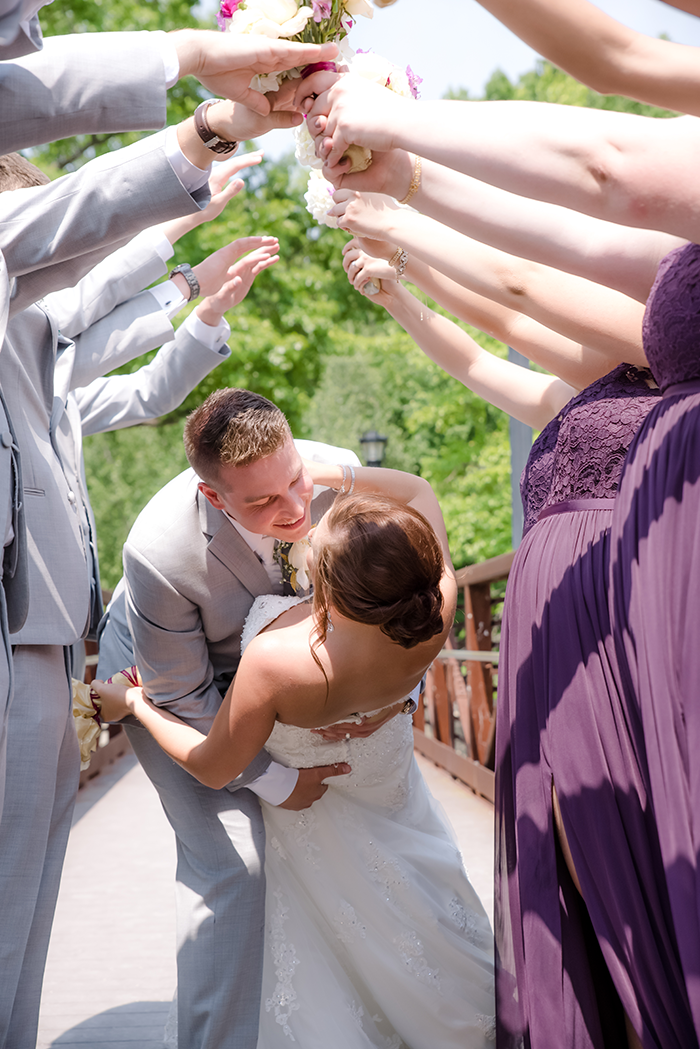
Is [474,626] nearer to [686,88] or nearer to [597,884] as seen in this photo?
[597,884]

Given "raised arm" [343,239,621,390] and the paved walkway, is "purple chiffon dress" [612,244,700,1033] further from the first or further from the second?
the paved walkway

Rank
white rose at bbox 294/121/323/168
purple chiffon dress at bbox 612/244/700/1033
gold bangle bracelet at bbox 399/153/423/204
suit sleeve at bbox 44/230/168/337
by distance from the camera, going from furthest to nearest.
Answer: suit sleeve at bbox 44/230/168/337 < white rose at bbox 294/121/323/168 < gold bangle bracelet at bbox 399/153/423/204 < purple chiffon dress at bbox 612/244/700/1033

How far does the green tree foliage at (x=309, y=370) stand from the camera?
13.3 meters

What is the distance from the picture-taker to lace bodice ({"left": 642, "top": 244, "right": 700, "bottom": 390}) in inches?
65.4

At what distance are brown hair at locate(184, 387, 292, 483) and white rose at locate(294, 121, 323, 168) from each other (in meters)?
0.60

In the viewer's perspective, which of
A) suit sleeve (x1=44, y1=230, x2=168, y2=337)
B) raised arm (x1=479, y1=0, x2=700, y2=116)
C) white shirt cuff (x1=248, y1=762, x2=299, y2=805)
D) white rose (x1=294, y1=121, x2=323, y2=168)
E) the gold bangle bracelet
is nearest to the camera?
raised arm (x1=479, y1=0, x2=700, y2=116)

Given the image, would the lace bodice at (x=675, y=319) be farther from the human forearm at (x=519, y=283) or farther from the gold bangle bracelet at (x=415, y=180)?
the gold bangle bracelet at (x=415, y=180)

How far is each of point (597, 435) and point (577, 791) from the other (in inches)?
29.0

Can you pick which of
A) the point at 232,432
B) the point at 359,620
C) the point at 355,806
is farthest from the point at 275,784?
the point at 232,432

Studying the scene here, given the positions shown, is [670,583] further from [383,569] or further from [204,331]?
[204,331]

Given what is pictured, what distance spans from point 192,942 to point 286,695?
0.99 metres

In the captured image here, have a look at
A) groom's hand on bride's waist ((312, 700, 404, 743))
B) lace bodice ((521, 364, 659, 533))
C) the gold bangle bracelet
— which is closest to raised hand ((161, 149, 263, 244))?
the gold bangle bracelet

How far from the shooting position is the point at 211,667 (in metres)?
2.85

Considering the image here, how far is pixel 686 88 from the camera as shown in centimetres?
142
